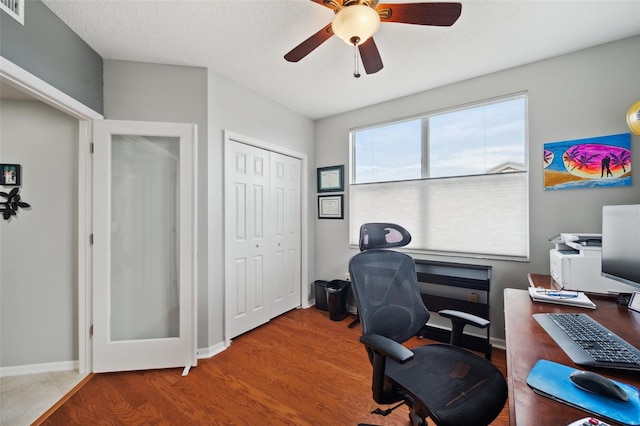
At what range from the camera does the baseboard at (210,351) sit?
7.79ft

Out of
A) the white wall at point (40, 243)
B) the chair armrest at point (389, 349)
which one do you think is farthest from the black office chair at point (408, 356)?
the white wall at point (40, 243)

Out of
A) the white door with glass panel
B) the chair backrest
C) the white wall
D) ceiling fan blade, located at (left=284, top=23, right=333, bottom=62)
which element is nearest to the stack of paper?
the chair backrest

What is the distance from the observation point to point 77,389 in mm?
1940

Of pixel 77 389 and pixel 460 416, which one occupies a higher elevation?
pixel 460 416

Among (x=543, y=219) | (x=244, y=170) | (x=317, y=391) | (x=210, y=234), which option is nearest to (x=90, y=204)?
(x=210, y=234)

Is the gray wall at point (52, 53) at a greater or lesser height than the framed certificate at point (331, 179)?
greater

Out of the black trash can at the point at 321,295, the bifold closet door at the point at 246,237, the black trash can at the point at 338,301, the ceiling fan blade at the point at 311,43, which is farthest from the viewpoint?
the black trash can at the point at 321,295

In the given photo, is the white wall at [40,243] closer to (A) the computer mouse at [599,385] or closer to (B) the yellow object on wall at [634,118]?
(A) the computer mouse at [599,385]

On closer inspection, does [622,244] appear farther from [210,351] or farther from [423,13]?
[210,351]

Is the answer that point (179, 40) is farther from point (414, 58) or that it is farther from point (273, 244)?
point (273, 244)

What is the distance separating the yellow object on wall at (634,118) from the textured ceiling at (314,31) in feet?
2.00

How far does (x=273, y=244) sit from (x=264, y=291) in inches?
22.4

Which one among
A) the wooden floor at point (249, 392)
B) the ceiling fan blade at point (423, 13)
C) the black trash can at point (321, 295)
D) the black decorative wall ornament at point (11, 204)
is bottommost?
the wooden floor at point (249, 392)

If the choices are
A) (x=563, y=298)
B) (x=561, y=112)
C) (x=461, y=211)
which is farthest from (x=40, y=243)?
(x=561, y=112)
